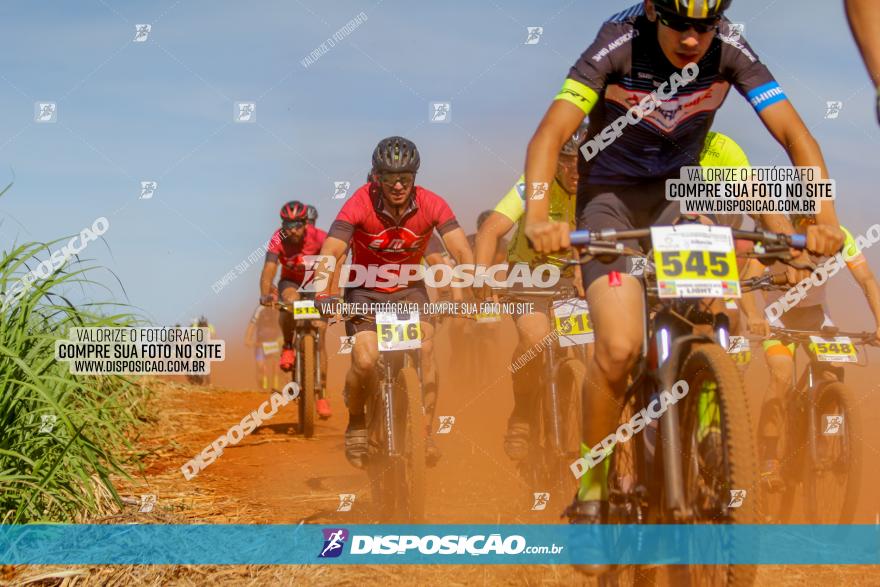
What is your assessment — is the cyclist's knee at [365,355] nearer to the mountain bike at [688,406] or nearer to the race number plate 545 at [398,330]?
the race number plate 545 at [398,330]

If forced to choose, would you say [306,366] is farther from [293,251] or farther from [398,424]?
[398,424]

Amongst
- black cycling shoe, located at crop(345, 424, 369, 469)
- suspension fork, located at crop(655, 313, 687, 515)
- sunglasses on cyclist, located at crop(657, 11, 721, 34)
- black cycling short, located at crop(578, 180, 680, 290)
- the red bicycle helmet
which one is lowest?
black cycling shoe, located at crop(345, 424, 369, 469)

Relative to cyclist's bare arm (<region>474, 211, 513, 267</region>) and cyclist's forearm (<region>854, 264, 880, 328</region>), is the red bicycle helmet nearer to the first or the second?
cyclist's bare arm (<region>474, 211, 513, 267</region>)

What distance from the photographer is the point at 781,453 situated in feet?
26.9

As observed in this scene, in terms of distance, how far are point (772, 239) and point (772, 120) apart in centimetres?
84

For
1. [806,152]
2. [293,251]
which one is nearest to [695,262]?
[806,152]

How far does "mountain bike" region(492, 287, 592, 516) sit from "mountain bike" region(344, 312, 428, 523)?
0.93 meters

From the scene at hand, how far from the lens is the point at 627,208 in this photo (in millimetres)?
4875

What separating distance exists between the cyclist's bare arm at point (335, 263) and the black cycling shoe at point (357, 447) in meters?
1.39

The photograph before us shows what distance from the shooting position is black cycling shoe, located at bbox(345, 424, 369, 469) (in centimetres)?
735

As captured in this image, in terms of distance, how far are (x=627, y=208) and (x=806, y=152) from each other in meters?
0.86

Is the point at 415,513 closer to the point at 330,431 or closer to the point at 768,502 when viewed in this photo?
the point at 768,502

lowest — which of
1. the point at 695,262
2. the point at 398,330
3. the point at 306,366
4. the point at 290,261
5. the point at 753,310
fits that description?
the point at 306,366

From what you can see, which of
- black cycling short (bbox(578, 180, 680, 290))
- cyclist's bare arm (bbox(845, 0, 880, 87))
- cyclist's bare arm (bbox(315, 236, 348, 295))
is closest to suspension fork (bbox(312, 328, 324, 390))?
cyclist's bare arm (bbox(315, 236, 348, 295))
